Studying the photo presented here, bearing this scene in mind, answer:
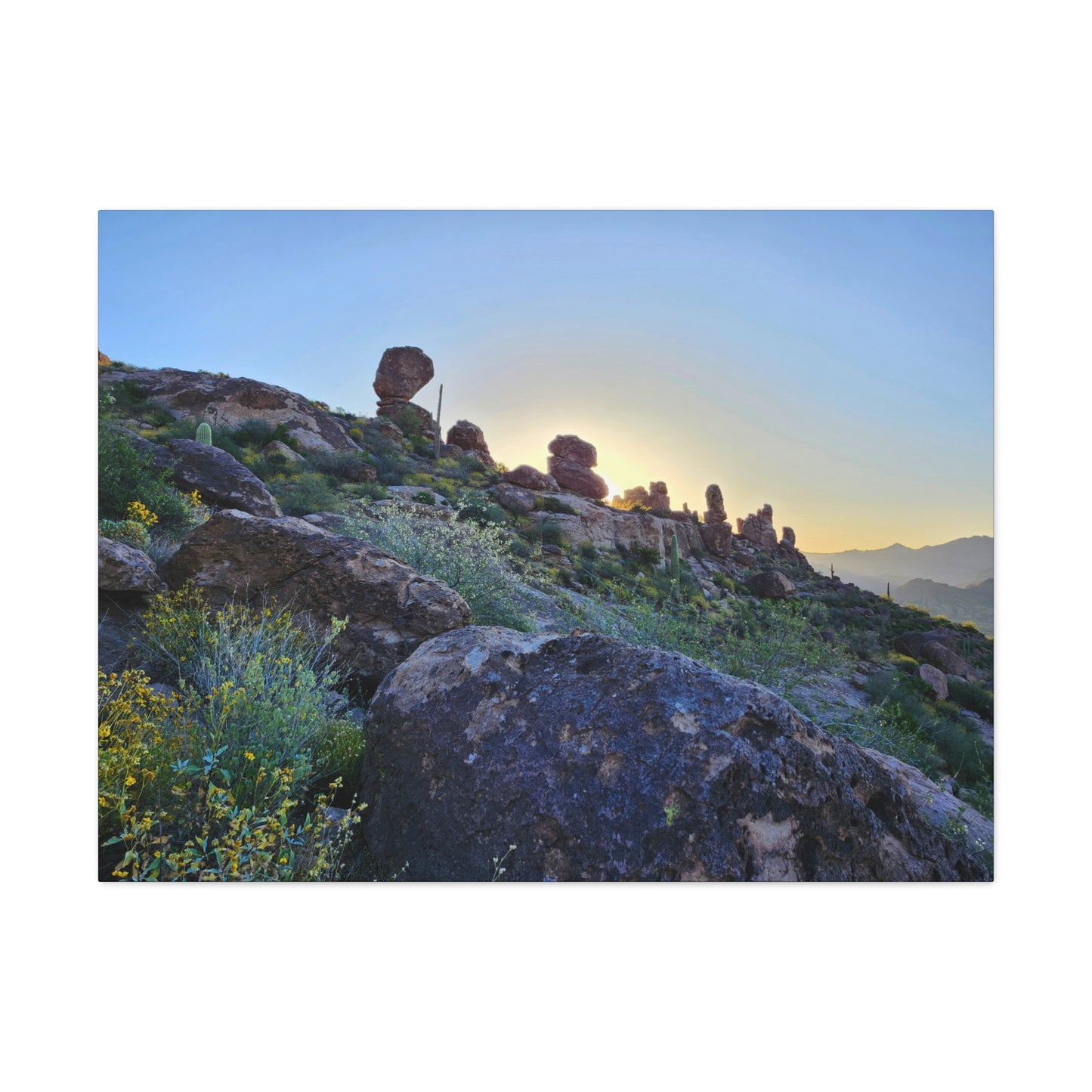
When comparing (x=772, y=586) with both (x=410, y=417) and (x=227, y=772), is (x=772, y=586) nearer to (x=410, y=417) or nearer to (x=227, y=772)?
(x=410, y=417)

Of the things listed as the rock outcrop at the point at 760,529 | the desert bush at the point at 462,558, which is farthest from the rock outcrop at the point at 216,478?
the rock outcrop at the point at 760,529

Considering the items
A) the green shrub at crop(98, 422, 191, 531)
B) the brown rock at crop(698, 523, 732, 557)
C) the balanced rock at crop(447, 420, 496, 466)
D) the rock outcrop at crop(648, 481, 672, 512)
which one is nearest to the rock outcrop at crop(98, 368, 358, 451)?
the green shrub at crop(98, 422, 191, 531)

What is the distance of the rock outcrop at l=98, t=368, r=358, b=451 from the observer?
6.45 meters

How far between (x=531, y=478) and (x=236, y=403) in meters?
3.29

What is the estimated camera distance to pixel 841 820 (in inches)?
117

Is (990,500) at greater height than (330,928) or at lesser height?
greater

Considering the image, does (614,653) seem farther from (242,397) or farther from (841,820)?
(242,397)

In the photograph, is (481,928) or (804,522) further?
(804,522)

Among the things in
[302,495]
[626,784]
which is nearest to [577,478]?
[302,495]

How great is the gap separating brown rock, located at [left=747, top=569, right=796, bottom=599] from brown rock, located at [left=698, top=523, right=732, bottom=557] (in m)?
0.49
